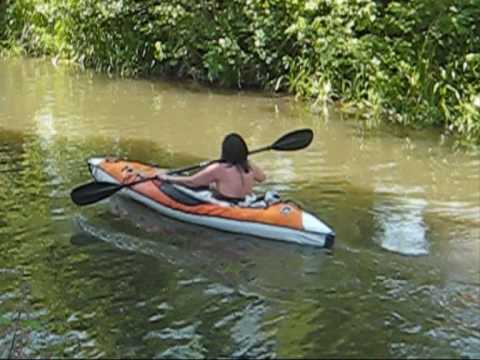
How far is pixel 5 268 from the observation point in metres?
6.64

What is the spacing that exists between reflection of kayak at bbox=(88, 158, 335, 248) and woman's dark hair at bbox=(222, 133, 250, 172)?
32 centimetres

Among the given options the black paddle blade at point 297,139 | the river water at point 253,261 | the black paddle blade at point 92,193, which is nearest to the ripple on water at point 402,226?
the river water at point 253,261

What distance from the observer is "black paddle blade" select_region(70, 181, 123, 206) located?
7699 mm

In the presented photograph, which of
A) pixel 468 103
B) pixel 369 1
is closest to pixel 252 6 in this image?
pixel 369 1

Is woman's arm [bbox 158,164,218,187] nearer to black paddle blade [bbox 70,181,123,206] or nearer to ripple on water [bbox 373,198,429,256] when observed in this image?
black paddle blade [bbox 70,181,123,206]

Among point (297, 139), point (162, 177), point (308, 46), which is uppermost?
point (308, 46)

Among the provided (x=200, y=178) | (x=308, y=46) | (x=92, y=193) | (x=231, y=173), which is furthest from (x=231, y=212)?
(x=308, y=46)

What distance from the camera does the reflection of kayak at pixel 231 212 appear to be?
704cm

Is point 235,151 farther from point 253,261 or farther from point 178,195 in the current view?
point 253,261

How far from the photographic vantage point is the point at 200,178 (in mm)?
7617

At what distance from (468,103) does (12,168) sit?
17.9ft

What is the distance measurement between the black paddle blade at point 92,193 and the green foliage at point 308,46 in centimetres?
499

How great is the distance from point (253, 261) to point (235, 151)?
1.05 meters

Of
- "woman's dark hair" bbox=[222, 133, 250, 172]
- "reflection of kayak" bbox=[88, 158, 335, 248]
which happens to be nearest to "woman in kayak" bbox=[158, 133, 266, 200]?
"woman's dark hair" bbox=[222, 133, 250, 172]
